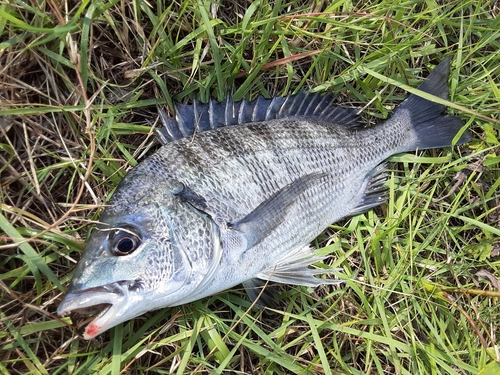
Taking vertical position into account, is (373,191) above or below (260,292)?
above

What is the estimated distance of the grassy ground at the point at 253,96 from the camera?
6.84 feet

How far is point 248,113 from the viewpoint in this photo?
2346 millimetres

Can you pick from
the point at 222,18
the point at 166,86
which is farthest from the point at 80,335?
the point at 222,18

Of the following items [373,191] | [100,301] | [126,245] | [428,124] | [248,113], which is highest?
[248,113]

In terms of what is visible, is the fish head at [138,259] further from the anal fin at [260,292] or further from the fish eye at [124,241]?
the anal fin at [260,292]

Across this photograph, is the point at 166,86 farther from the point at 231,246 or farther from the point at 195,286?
the point at 195,286

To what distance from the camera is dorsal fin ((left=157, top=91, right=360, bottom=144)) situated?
2.21m

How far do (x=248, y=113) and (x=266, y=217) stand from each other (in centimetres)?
67

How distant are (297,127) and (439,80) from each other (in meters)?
1.02

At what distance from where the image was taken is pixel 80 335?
2.01 m

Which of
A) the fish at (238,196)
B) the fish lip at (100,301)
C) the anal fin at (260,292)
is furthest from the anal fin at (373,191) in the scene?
the fish lip at (100,301)

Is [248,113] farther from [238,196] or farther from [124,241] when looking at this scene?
[124,241]

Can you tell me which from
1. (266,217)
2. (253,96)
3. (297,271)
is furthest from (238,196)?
(253,96)

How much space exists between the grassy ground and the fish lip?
0.36 meters
